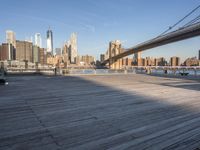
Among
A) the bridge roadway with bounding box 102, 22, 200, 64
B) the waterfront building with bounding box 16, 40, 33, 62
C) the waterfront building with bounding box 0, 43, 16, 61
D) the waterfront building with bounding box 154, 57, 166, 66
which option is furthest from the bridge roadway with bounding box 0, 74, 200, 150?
the waterfront building with bounding box 16, 40, 33, 62

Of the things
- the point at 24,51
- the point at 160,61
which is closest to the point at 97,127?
the point at 160,61

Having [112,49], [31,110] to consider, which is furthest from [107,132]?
[112,49]

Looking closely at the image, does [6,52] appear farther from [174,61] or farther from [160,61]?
[174,61]

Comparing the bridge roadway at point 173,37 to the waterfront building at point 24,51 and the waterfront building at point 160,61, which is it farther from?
the waterfront building at point 24,51

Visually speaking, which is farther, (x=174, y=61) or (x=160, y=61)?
(x=160, y=61)

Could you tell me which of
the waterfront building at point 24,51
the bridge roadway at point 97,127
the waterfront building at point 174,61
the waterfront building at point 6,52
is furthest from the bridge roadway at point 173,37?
the waterfront building at point 24,51

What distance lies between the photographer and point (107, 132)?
99.3 inches

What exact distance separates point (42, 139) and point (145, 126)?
4.93 ft

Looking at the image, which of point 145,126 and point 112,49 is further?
point 112,49

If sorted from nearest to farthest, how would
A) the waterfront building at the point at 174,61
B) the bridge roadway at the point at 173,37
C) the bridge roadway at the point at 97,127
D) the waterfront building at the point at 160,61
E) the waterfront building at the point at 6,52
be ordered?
the bridge roadway at the point at 97,127 < the bridge roadway at the point at 173,37 < the waterfront building at the point at 6,52 < the waterfront building at the point at 174,61 < the waterfront building at the point at 160,61

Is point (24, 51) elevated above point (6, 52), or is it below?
above

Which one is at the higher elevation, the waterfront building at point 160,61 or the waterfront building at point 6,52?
the waterfront building at point 6,52

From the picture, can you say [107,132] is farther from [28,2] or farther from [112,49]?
[112,49]

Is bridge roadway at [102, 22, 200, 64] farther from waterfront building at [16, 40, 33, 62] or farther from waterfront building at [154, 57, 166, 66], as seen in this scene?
waterfront building at [16, 40, 33, 62]
